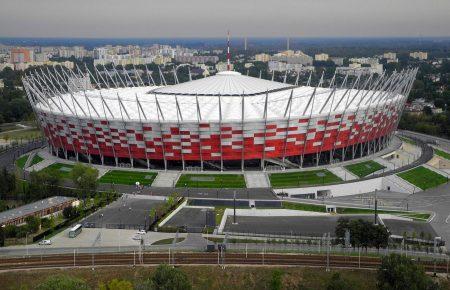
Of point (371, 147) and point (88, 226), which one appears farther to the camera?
point (371, 147)

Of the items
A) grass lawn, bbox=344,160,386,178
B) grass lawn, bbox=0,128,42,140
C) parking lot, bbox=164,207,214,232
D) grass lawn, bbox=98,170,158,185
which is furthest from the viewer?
grass lawn, bbox=0,128,42,140

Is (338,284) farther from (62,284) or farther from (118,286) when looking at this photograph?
(62,284)

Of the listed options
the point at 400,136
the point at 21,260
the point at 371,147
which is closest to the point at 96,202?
the point at 21,260

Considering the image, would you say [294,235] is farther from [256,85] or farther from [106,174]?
[256,85]

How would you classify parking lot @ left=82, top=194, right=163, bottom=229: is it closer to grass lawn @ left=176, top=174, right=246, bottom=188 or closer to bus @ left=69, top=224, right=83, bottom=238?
bus @ left=69, top=224, right=83, bottom=238

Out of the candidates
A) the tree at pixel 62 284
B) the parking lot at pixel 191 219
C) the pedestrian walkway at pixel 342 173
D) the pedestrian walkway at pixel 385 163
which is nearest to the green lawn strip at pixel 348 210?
the parking lot at pixel 191 219

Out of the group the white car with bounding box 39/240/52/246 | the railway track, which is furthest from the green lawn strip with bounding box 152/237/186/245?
the white car with bounding box 39/240/52/246
